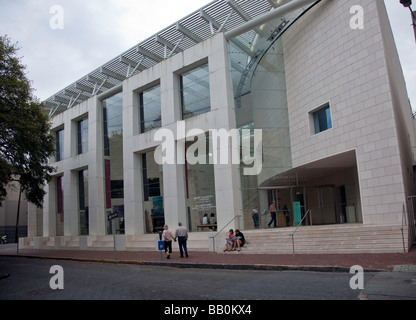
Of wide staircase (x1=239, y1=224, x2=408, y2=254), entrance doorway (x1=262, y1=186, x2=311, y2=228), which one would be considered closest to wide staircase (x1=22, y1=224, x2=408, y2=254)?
wide staircase (x1=239, y1=224, x2=408, y2=254)

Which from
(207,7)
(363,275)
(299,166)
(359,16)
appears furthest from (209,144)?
(363,275)

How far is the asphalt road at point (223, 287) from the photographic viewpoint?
7.33 metres

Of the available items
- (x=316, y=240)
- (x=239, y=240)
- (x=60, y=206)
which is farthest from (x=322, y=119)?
(x=60, y=206)

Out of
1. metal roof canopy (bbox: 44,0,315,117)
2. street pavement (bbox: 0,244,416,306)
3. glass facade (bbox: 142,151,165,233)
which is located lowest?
street pavement (bbox: 0,244,416,306)

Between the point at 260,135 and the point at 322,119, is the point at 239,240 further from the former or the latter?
the point at 322,119

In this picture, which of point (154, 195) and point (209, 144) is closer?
point (209, 144)

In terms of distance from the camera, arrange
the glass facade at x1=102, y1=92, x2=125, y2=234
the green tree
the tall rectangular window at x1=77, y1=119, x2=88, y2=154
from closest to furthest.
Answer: the green tree < the glass facade at x1=102, y1=92, x2=125, y2=234 < the tall rectangular window at x1=77, y1=119, x2=88, y2=154

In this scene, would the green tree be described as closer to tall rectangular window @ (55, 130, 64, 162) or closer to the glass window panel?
tall rectangular window @ (55, 130, 64, 162)

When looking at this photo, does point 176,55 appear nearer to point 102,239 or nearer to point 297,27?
point 297,27

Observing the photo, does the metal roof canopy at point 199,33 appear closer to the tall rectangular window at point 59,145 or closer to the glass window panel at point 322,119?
the glass window panel at point 322,119

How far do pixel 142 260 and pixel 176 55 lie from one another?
1274 cm

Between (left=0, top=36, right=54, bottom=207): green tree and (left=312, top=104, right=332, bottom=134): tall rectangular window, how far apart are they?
587 inches

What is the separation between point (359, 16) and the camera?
16.8 metres

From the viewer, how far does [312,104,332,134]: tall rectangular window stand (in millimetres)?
18484
